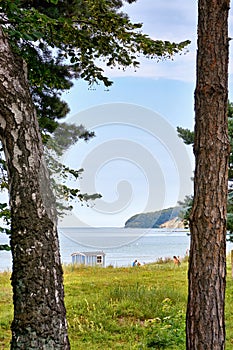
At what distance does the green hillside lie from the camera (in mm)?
7510

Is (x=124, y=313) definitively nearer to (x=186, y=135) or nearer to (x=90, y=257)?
(x=186, y=135)

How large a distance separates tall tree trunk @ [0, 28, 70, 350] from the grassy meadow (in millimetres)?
1824

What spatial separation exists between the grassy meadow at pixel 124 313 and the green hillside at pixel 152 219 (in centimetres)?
103

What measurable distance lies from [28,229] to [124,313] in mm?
2971

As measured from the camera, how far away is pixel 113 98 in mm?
7121


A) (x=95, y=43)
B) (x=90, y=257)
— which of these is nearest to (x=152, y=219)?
(x=90, y=257)

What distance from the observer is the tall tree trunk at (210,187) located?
2.29 m

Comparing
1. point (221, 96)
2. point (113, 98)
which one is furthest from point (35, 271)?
point (113, 98)

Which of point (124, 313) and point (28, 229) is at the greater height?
point (28, 229)

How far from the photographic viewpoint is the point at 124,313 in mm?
4602

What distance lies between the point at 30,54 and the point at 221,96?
5.51 ft

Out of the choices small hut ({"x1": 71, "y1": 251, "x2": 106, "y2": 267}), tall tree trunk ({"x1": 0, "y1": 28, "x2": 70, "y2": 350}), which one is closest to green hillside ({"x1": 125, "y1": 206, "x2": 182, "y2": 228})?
small hut ({"x1": 71, "y1": 251, "x2": 106, "y2": 267})

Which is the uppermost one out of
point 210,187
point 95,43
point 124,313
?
point 95,43

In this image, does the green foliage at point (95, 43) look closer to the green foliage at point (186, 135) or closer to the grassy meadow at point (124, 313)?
the grassy meadow at point (124, 313)
